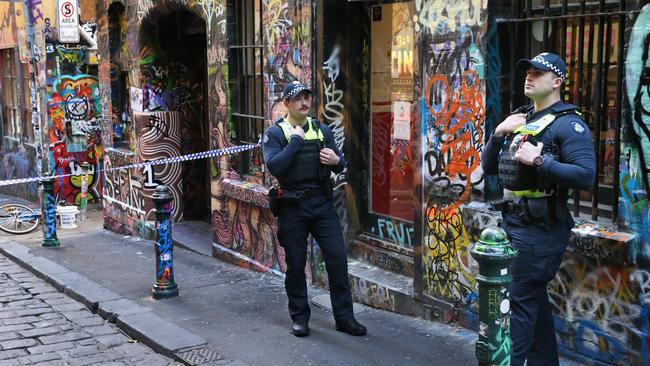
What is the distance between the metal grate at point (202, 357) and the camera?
5918 millimetres

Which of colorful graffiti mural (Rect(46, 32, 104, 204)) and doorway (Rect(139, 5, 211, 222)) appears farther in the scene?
colorful graffiti mural (Rect(46, 32, 104, 204))

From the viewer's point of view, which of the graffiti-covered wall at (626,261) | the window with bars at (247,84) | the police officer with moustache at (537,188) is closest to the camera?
the police officer with moustache at (537,188)

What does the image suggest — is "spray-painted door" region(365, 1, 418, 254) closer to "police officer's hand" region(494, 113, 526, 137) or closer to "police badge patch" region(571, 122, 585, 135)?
"police officer's hand" region(494, 113, 526, 137)

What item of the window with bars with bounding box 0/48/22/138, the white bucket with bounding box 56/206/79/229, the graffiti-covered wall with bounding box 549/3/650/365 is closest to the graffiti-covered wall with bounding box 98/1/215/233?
the white bucket with bounding box 56/206/79/229

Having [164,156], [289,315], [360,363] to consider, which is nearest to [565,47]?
[360,363]

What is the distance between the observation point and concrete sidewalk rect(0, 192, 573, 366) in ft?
19.4

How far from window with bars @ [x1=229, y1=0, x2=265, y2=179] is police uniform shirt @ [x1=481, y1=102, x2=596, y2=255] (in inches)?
201

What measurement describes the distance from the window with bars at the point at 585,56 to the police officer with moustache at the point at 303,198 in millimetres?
1425

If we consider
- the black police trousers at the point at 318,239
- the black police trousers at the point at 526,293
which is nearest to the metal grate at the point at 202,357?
the black police trousers at the point at 318,239

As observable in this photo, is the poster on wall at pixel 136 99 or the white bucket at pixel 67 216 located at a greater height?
the poster on wall at pixel 136 99

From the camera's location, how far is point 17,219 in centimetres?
1278

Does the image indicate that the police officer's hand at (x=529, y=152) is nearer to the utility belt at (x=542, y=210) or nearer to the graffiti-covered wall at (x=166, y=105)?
the utility belt at (x=542, y=210)

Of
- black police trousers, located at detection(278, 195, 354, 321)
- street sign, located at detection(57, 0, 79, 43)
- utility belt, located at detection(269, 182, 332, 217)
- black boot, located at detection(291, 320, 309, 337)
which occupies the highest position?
street sign, located at detection(57, 0, 79, 43)

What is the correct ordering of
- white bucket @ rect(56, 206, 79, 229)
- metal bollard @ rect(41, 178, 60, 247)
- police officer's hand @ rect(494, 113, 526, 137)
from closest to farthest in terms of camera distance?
police officer's hand @ rect(494, 113, 526, 137) < metal bollard @ rect(41, 178, 60, 247) < white bucket @ rect(56, 206, 79, 229)
